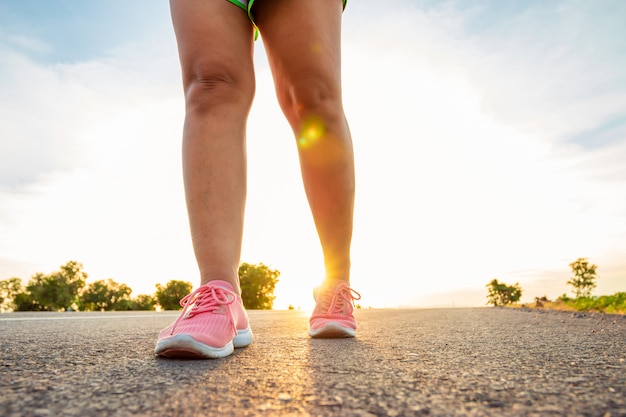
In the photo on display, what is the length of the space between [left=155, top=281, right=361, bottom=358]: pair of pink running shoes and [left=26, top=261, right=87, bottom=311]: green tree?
170ft

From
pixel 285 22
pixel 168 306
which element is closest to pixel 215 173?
pixel 285 22

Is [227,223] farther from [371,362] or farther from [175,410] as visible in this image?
[175,410]

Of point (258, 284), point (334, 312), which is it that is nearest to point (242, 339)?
point (334, 312)

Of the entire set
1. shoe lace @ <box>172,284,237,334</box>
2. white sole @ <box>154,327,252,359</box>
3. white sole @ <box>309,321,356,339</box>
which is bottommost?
white sole @ <box>154,327,252,359</box>

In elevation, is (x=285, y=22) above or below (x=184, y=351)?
above

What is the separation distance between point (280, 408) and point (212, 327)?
723mm

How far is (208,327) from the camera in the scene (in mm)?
1493

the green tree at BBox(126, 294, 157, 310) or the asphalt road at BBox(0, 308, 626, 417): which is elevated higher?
the green tree at BBox(126, 294, 157, 310)

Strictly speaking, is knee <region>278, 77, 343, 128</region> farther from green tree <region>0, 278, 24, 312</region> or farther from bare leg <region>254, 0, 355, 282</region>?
green tree <region>0, 278, 24, 312</region>

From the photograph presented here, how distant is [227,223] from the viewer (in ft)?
6.06

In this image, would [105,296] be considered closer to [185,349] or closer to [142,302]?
[142,302]

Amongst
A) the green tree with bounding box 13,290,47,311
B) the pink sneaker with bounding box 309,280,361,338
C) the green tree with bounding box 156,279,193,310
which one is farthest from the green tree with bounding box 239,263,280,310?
the pink sneaker with bounding box 309,280,361,338

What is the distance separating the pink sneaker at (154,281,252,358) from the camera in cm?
139

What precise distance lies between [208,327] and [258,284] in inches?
1852
